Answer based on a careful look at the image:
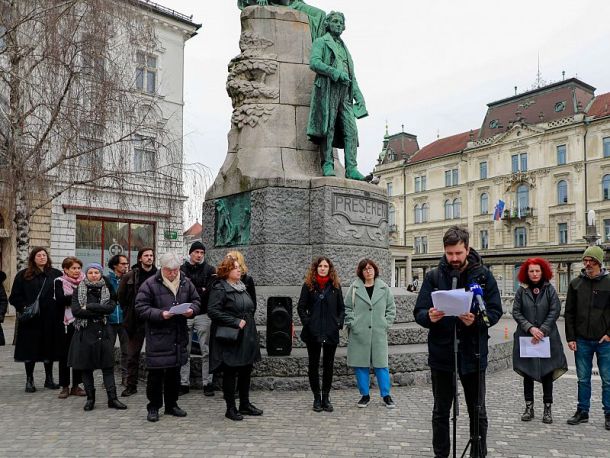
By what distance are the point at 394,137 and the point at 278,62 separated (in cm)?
7170

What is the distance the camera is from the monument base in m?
8.98

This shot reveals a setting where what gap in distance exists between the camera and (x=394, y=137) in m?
80.0

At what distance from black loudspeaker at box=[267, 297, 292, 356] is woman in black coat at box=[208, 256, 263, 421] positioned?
877 mm

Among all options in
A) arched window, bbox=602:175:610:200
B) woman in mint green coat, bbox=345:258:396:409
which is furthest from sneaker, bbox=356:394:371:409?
arched window, bbox=602:175:610:200

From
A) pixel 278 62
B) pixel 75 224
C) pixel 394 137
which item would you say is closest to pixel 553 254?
pixel 75 224

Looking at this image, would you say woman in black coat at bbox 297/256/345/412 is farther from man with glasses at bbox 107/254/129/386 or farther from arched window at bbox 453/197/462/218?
arched window at bbox 453/197/462/218

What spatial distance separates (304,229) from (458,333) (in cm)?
485

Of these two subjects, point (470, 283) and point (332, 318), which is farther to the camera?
point (332, 318)

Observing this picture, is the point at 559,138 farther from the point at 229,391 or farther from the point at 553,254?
the point at 229,391

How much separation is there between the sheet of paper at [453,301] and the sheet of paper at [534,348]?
273cm

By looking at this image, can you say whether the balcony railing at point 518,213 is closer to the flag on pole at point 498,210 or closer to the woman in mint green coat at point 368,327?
the flag on pole at point 498,210

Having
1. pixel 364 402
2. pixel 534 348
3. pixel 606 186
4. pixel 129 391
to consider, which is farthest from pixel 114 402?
pixel 606 186

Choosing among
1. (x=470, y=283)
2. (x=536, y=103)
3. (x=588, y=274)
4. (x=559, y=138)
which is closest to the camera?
(x=470, y=283)

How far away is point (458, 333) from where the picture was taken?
14.7 feet
